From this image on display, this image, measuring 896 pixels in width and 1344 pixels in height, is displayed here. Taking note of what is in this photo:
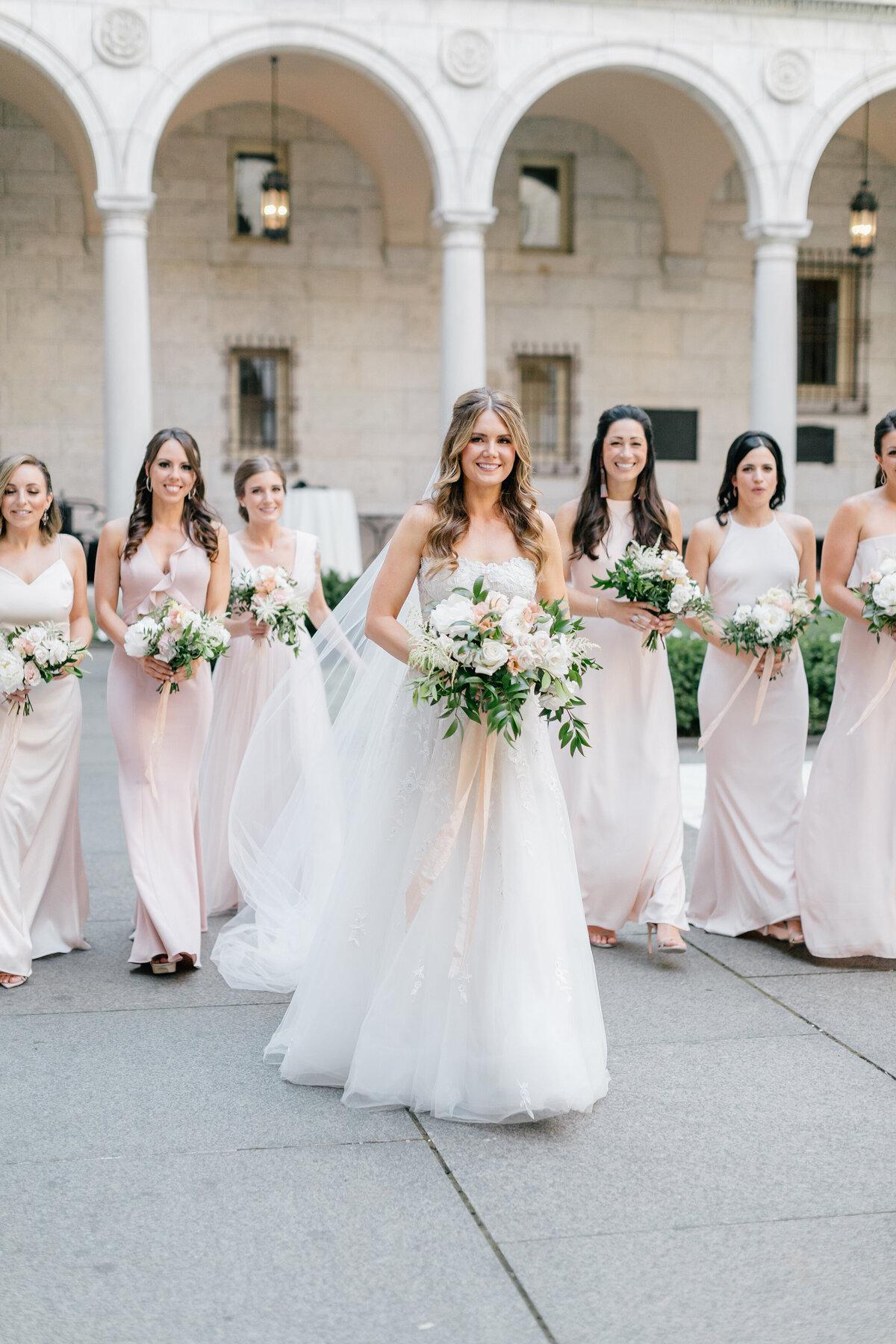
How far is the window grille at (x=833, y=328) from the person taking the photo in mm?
25172

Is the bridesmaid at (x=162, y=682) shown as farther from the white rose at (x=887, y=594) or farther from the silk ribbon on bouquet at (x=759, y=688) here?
the white rose at (x=887, y=594)

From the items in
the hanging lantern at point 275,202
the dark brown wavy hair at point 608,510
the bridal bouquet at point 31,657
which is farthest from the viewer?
the hanging lantern at point 275,202

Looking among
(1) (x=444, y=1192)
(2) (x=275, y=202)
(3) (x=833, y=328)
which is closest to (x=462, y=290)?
(2) (x=275, y=202)

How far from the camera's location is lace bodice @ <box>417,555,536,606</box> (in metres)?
4.78

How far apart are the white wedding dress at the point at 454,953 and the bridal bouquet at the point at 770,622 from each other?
191cm

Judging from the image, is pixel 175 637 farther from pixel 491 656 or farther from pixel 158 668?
pixel 491 656

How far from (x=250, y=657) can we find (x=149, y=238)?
56.3 ft

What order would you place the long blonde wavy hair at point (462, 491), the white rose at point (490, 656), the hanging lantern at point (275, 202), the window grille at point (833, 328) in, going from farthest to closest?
1. the window grille at point (833, 328)
2. the hanging lantern at point (275, 202)
3. the long blonde wavy hair at point (462, 491)
4. the white rose at point (490, 656)

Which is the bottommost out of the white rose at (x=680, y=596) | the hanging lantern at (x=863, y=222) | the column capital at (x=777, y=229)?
the white rose at (x=680, y=596)

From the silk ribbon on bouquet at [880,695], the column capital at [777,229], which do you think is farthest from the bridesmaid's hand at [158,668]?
the column capital at [777,229]

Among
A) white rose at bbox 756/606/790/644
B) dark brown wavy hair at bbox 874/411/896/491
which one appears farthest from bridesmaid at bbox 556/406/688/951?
dark brown wavy hair at bbox 874/411/896/491

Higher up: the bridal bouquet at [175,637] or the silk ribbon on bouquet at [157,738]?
the bridal bouquet at [175,637]

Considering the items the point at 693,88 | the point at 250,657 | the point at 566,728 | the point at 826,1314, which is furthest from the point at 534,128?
the point at 826,1314

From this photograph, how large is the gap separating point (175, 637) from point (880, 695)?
314 centimetres
